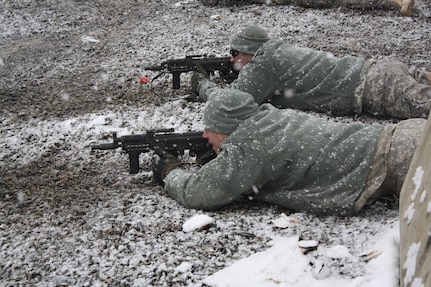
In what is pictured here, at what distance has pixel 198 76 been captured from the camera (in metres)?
6.53

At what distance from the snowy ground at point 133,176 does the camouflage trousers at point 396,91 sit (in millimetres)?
1661

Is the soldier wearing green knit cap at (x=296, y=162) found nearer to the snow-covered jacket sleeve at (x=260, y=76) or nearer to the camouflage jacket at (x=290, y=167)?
the camouflage jacket at (x=290, y=167)

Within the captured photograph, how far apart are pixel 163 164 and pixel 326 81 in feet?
7.06

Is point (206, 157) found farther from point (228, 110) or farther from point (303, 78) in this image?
point (303, 78)

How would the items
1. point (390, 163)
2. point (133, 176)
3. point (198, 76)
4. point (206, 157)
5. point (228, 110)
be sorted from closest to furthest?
point (390, 163) < point (228, 110) < point (206, 157) < point (133, 176) < point (198, 76)

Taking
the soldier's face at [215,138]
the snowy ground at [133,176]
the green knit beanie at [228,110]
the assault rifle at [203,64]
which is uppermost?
the green knit beanie at [228,110]

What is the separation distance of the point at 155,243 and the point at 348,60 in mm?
3114

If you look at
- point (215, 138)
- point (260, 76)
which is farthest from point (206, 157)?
point (260, 76)

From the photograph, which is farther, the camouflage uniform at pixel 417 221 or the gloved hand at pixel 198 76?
the gloved hand at pixel 198 76

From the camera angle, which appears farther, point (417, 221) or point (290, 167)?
point (290, 167)

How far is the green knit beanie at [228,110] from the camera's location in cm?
425

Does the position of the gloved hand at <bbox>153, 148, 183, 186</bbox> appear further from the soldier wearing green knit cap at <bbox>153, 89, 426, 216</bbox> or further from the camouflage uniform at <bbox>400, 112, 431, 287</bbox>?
the camouflage uniform at <bbox>400, 112, 431, 287</bbox>

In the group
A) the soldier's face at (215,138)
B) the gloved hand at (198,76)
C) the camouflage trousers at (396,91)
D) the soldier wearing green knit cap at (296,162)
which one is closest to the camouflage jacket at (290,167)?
the soldier wearing green knit cap at (296,162)

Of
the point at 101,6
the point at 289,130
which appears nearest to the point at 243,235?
the point at 289,130
